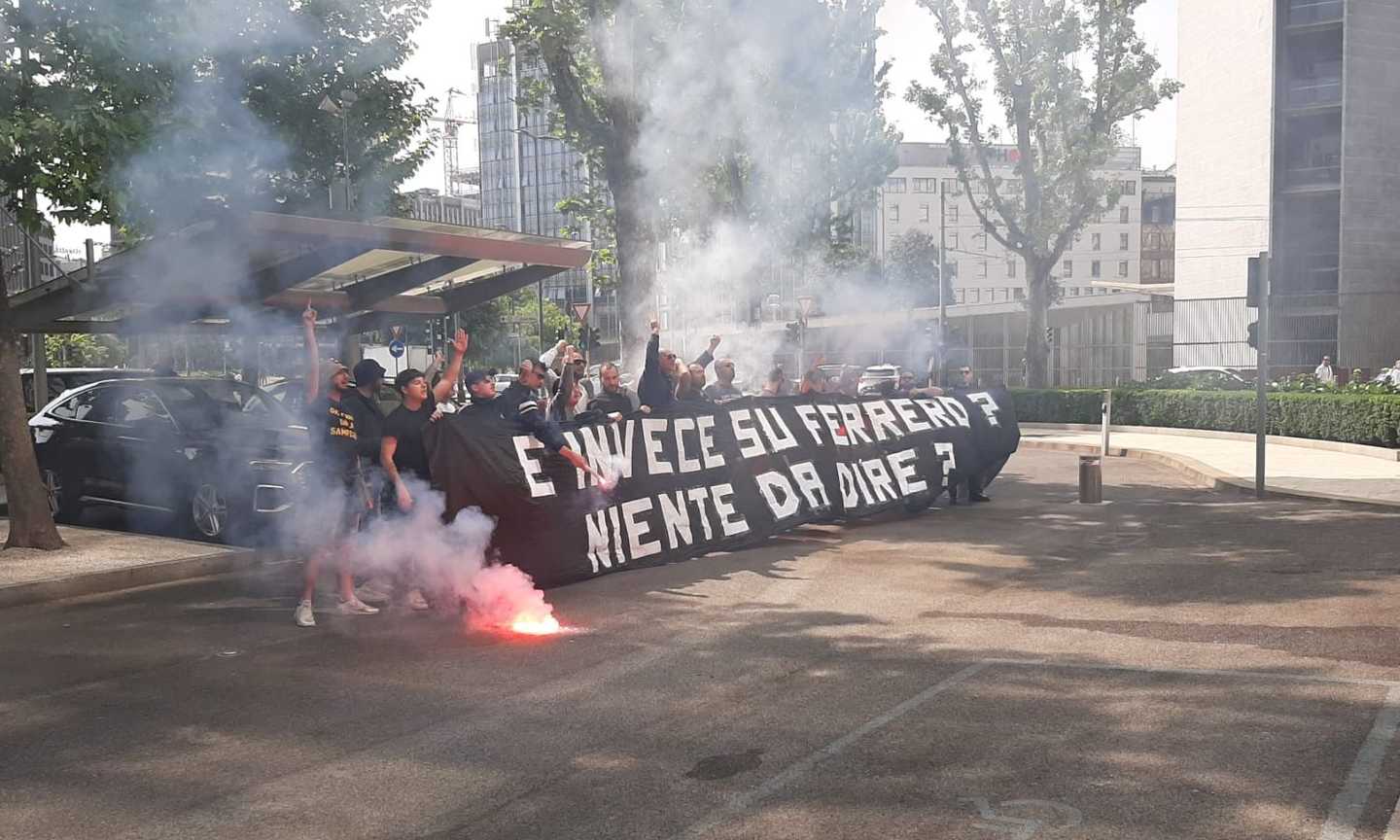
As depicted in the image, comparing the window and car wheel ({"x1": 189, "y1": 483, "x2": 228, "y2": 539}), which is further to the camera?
the window

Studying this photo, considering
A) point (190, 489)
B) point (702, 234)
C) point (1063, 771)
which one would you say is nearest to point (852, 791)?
point (1063, 771)

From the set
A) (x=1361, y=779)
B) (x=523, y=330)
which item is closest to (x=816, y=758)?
(x=1361, y=779)

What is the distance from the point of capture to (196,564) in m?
10.4

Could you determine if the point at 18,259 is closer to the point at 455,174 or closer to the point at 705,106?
the point at 705,106

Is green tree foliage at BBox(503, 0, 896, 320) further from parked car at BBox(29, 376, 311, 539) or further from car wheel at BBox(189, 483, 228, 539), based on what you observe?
car wheel at BBox(189, 483, 228, 539)

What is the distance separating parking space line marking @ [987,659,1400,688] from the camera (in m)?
6.05

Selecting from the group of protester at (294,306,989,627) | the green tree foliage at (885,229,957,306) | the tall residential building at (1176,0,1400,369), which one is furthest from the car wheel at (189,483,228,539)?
the green tree foliage at (885,229,957,306)

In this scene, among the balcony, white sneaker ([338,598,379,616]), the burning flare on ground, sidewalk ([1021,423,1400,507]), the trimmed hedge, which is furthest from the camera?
the balcony

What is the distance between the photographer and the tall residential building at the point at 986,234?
101 meters

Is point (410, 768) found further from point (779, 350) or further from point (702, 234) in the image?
point (779, 350)

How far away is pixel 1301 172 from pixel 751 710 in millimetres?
42508

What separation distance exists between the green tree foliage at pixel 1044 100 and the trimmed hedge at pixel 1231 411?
471 centimetres

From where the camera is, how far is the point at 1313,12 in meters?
41.6

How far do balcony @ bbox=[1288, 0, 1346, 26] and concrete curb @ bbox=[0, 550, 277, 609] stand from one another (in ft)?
136
